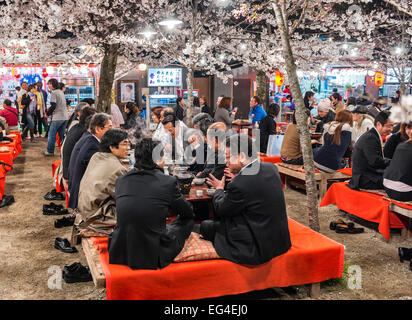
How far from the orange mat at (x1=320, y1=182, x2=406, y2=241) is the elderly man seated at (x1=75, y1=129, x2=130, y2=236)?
11.8ft

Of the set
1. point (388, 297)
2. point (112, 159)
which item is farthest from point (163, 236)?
point (388, 297)

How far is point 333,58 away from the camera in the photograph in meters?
14.7

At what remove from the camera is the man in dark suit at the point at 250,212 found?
11.7 feet

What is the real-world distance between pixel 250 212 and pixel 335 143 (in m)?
4.32

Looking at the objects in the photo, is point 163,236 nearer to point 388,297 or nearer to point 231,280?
point 231,280

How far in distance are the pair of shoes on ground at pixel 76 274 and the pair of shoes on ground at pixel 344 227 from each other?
11.6 ft

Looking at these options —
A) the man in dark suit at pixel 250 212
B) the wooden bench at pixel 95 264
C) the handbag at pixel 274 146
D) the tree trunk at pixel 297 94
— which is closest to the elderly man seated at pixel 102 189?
the wooden bench at pixel 95 264

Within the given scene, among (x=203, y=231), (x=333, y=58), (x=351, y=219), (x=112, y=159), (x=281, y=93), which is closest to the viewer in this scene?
(x=203, y=231)

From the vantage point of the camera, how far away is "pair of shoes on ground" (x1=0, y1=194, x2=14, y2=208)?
7191 mm

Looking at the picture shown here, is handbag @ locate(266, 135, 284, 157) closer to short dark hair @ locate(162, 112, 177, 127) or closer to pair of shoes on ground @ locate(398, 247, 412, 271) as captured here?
short dark hair @ locate(162, 112, 177, 127)

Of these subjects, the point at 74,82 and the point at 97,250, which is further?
the point at 74,82

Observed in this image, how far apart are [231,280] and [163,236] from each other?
2.44ft

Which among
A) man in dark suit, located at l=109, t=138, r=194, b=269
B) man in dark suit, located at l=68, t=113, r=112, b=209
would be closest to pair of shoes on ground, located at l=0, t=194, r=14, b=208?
man in dark suit, located at l=68, t=113, r=112, b=209

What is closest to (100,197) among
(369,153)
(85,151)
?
(85,151)
